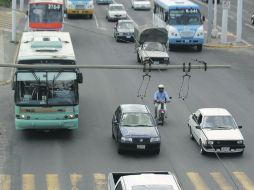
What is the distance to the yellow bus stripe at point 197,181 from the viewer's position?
80.8 feet

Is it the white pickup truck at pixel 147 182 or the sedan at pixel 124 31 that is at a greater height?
the white pickup truck at pixel 147 182

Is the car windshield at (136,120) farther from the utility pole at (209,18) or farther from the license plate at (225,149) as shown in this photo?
the utility pole at (209,18)

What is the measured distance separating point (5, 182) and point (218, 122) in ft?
28.7

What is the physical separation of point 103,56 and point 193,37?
266 inches

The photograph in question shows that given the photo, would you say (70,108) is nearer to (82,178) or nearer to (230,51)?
(82,178)

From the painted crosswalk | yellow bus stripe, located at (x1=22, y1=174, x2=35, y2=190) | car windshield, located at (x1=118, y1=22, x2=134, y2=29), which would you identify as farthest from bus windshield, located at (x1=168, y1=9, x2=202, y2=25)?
yellow bus stripe, located at (x1=22, y1=174, x2=35, y2=190)

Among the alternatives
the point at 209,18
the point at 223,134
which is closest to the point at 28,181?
the point at 223,134

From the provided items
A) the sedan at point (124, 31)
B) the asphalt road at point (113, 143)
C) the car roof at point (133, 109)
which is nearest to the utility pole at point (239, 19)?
the sedan at point (124, 31)

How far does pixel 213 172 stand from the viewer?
2638 centimetres

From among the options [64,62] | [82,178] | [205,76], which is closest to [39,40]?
[64,62]

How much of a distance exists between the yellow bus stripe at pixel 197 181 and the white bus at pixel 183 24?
28.5m

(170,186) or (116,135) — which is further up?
(170,186)

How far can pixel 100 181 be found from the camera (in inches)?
995

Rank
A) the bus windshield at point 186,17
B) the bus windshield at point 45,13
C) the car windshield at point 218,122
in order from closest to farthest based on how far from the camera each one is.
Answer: the car windshield at point 218,122, the bus windshield at point 186,17, the bus windshield at point 45,13
